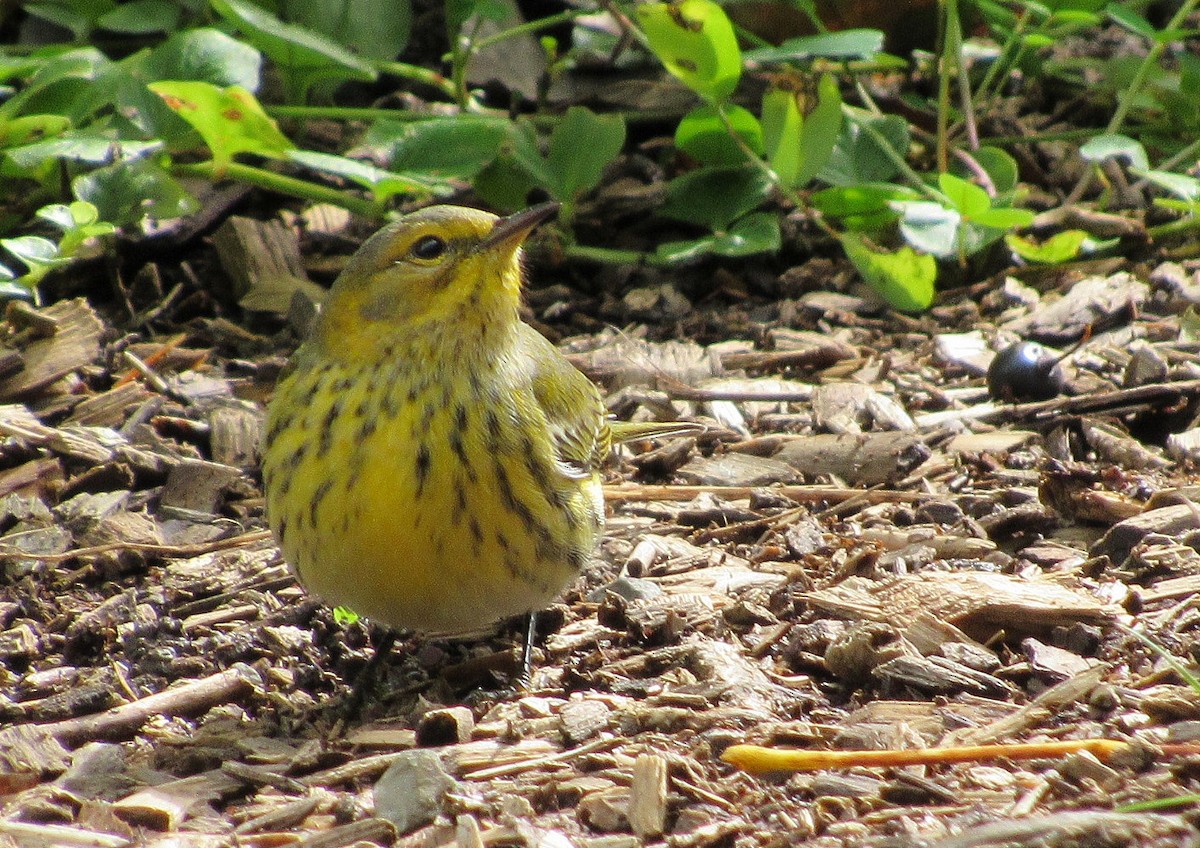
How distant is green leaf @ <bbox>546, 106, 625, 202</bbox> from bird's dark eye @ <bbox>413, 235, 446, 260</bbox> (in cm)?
188

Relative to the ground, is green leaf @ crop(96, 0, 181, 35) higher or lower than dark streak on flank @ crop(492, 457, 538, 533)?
higher

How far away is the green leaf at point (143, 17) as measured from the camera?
6.34 meters

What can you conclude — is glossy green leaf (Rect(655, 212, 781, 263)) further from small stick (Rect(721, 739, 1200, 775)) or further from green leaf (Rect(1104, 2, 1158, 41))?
small stick (Rect(721, 739, 1200, 775))

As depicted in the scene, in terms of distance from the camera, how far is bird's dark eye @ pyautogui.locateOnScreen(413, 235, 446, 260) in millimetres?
4133

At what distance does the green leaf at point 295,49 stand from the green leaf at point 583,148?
0.81 m

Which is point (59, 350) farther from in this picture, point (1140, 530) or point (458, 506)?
point (1140, 530)

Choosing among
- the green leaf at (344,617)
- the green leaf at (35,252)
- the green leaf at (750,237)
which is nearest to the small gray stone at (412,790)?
the green leaf at (344,617)

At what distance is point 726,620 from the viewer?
4105mm

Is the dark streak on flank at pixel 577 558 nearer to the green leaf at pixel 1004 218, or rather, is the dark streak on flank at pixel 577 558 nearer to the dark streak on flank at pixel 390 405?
the dark streak on flank at pixel 390 405

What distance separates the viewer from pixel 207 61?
18.4ft

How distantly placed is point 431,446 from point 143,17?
11.6 ft

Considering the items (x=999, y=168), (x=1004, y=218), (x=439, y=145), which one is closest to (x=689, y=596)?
(x=1004, y=218)

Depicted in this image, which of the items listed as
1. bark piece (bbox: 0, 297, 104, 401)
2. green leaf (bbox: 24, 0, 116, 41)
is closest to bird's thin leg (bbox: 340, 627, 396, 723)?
bark piece (bbox: 0, 297, 104, 401)

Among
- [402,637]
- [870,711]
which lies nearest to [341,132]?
[402,637]
